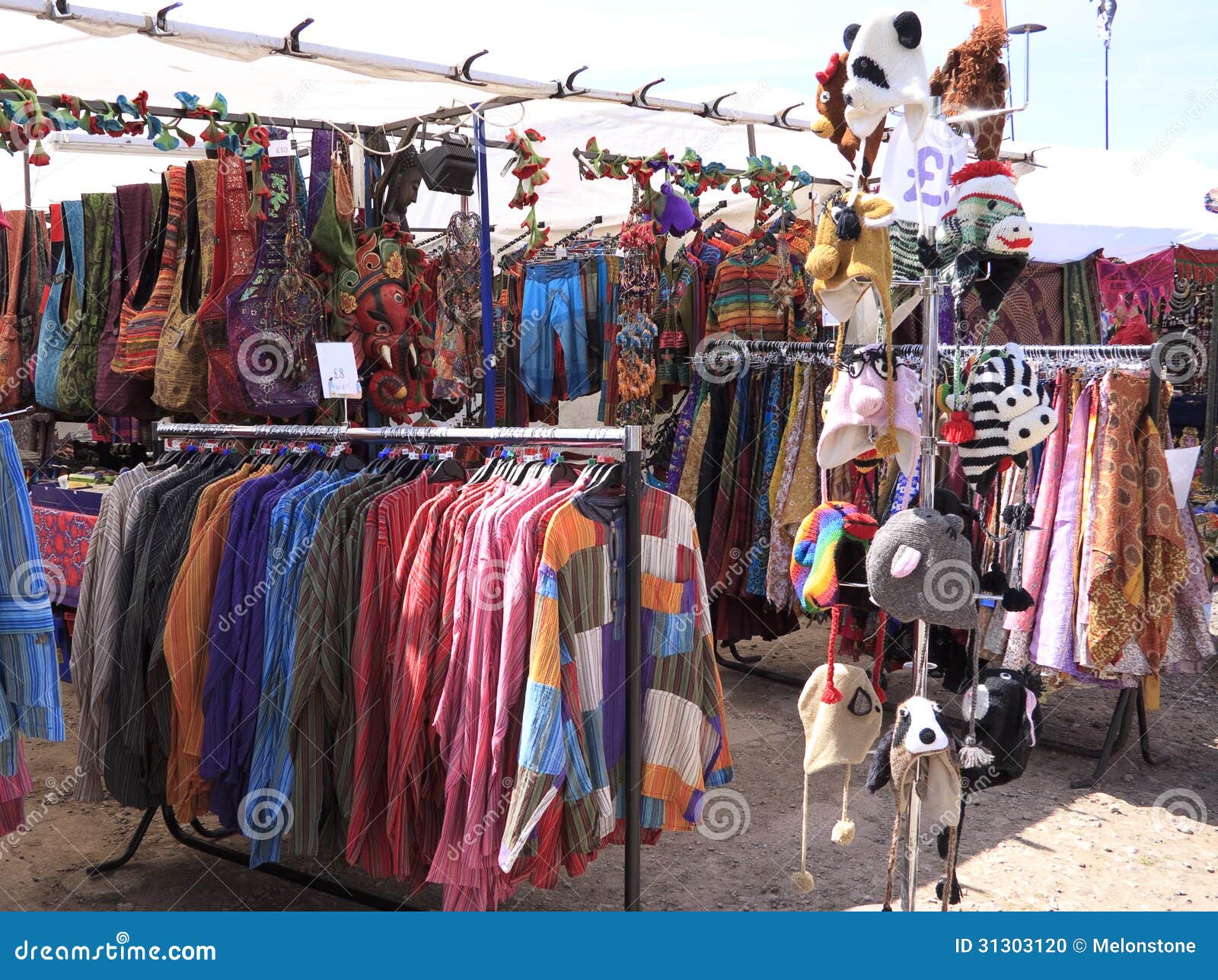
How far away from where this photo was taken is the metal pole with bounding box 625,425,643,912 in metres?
2.40

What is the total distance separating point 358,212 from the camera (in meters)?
3.67

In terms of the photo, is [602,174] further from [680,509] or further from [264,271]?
[680,509]

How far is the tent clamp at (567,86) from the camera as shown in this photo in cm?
369

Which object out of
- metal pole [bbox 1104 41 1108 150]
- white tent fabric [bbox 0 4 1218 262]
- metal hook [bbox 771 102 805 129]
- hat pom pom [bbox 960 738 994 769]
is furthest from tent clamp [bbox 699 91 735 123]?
metal pole [bbox 1104 41 1108 150]

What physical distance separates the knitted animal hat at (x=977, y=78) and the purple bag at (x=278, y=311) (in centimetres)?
200

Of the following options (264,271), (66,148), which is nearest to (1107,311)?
(264,271)

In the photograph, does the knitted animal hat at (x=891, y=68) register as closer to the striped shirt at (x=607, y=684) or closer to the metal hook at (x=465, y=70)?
the striped shirt at (x=607, y=684)

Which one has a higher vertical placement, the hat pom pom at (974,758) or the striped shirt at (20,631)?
the striped shirt at (20,631)

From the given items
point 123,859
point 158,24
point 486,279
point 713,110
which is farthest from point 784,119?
point 123,859

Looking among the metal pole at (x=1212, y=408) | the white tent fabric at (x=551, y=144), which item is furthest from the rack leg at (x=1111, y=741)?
the white tent fabric at (x=551, y=144)

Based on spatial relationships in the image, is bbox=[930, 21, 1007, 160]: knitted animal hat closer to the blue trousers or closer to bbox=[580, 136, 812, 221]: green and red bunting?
bbox=[580, 136, 812, 221]: green and red bunting

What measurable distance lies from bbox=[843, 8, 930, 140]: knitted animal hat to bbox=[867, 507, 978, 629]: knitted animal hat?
0.75 m

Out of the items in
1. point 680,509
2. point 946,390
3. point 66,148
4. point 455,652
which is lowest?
point 455,652

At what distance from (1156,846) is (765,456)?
6.59 ft
